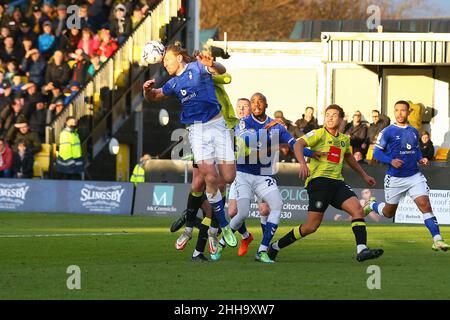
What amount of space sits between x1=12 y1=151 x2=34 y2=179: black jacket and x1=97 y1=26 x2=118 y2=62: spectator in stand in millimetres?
4263

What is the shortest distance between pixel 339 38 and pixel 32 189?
31.9ft

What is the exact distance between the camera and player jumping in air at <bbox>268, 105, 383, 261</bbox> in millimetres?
15664

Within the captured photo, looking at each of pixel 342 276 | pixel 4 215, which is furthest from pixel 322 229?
pixel 342 276

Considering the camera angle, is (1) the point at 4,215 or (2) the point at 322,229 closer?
(2) the point at 322,229

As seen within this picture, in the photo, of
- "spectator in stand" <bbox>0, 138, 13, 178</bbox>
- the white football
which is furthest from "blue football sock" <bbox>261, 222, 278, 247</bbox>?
"spectator in stand" <bbox>0, 138, 13, 178</bbox>

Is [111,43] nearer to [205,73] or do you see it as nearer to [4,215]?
[4,215]

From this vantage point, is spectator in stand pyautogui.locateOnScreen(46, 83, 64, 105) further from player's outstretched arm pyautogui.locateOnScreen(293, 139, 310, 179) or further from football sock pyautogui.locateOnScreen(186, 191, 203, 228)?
player's outstretched arm pyautogui.locateOnScreen(293, 139, 310, 179)

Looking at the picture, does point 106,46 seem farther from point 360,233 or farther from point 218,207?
point 360,233

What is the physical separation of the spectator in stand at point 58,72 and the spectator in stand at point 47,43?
159 centimetres

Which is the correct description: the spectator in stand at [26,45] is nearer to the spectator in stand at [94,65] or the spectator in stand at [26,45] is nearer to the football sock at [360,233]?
the spectator in stand at [94,65]

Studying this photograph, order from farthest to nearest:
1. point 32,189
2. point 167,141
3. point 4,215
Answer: point 167,141, point 32,189, point 4,215

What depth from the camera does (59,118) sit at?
34.3m

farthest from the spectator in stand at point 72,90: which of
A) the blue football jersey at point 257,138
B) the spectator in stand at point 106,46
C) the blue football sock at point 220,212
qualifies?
the blue football sock at point 220,212

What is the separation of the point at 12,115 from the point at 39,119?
30.1 inches
